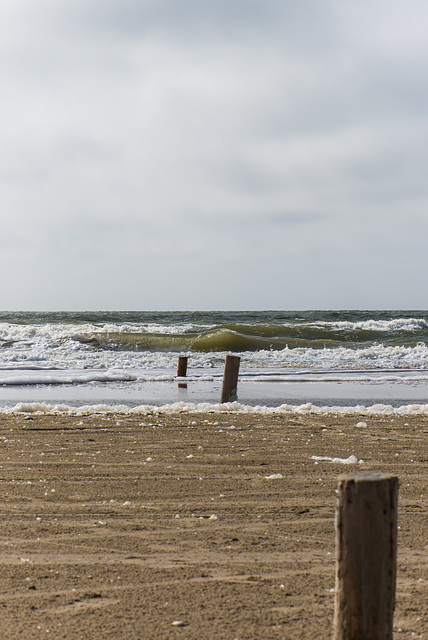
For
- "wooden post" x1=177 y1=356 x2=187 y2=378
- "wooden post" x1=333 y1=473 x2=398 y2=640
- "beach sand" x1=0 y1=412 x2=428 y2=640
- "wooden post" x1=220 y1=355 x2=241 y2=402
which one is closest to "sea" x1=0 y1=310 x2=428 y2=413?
"wooden post" x1=177 y1=356 x2=187 y2=378

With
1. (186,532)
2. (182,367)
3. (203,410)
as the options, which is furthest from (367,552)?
(182,367)

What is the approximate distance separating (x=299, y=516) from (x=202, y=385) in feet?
31.9

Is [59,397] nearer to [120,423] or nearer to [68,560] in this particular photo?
[120,423]

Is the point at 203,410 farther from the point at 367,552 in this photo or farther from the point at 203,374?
the point at 367,552

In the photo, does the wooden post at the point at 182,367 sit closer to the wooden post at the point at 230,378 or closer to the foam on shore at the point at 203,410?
the wooden post at the point at 230,378

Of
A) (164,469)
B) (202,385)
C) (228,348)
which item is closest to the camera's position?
(164,469)

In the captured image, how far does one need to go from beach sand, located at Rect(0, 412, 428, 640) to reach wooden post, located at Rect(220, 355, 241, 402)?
3.12m

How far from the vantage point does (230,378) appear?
10.8 m

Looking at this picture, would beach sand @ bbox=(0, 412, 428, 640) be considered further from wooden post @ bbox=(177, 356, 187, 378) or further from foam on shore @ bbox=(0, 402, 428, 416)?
wooden post @ bbox=(177, 356, 187, 378)

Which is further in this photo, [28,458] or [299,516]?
[28,458]

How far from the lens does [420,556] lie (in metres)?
3.74

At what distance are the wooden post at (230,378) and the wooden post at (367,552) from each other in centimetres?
839

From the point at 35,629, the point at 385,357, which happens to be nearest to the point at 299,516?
the point at 35,629

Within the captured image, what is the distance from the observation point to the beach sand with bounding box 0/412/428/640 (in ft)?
9.78
